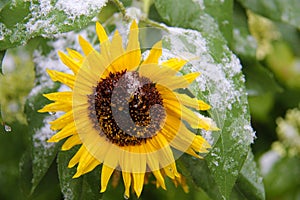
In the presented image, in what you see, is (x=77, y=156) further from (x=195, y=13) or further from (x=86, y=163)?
(x=195, y=13)

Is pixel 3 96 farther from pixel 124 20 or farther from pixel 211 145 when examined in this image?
pixel 211 145

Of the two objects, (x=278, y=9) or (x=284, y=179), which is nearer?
(x=278, y=9)

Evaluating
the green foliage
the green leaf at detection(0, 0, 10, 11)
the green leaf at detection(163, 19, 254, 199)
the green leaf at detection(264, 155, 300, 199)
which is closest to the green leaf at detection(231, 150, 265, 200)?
the green foliage

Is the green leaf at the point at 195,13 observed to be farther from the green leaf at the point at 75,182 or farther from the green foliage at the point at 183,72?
the green leaf at the point at 75,182

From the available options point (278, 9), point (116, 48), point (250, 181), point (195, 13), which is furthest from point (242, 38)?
point (116, 48)

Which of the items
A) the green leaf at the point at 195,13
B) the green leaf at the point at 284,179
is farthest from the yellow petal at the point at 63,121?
the green leaf at the point at 284,179

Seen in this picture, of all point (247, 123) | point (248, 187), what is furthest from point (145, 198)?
point (247, 123)

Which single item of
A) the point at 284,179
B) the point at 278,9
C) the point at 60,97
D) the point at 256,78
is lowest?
the point at 284,179

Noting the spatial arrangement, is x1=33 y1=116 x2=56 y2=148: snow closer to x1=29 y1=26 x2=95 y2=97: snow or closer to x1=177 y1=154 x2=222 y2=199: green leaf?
x1=29 y1=26 x2=95 y2=97: snow
